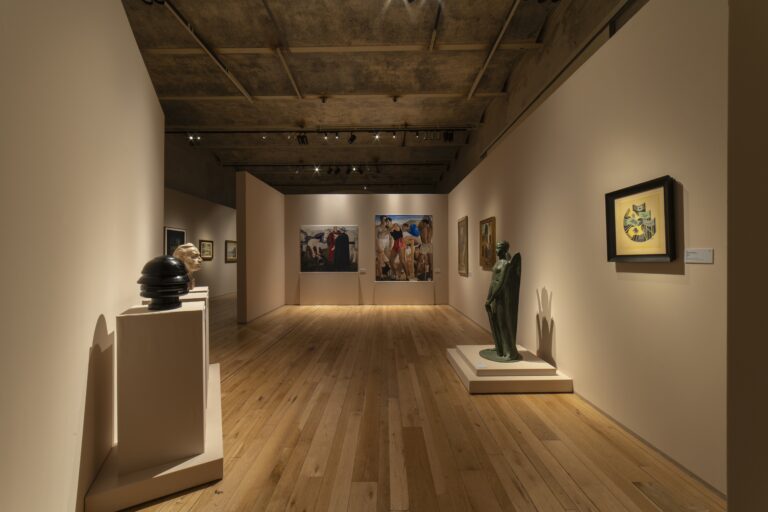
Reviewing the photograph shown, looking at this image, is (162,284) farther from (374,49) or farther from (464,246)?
(464,246)

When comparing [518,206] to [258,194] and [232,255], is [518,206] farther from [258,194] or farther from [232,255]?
[232,255]

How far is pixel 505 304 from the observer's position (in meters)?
4.55

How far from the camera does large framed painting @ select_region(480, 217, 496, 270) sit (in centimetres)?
692

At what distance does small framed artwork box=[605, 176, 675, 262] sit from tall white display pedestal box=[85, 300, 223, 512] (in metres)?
3.54

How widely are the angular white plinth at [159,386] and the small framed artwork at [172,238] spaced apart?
1064 centimetres

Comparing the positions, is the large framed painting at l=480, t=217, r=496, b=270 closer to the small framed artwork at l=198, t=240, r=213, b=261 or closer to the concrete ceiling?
the concrete ceiling

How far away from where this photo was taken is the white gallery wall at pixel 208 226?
1236 cm

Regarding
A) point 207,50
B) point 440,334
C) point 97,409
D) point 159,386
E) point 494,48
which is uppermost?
point 207,50

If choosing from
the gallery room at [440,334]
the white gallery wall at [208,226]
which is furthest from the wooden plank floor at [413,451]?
the white gallery wall at [208,226]

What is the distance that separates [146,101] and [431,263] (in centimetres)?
901

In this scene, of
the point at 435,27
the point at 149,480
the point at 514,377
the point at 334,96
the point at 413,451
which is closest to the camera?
the point at 149,480

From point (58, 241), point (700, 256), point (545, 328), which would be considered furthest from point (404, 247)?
point (58, 241)

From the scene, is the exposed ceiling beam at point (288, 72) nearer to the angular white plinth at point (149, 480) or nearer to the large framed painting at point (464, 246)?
the large framed painting at point (464, 246)

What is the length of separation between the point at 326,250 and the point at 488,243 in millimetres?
6167
